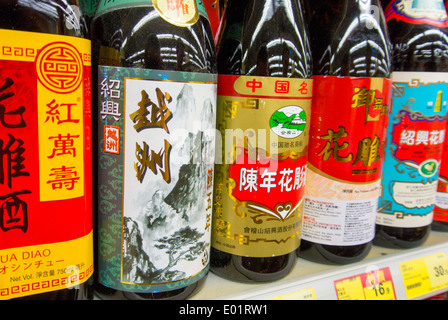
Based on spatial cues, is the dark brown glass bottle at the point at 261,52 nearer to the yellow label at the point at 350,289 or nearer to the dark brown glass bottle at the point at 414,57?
the yellow label at the point at 350,289

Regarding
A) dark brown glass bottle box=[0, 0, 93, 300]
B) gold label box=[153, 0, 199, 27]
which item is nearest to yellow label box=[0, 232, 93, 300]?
dark brown glass bottle box=[0, 0, 93, 300]

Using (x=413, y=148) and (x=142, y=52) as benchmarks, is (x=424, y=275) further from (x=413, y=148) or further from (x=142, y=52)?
(x=142, y=52)

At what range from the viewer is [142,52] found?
53 cm

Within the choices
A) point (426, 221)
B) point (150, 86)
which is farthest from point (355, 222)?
point (150, 86)

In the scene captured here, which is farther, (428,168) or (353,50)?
(428,168)

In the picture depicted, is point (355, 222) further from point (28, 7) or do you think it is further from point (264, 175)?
point (28, 7)

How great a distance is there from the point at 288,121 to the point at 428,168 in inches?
17.2

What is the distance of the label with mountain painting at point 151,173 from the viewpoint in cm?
53

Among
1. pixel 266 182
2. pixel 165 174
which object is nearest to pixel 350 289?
pixel 266 182

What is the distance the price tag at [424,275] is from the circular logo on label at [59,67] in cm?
78

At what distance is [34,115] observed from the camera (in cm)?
46

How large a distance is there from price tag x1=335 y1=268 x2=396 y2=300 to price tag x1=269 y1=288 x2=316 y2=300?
2.5 inches

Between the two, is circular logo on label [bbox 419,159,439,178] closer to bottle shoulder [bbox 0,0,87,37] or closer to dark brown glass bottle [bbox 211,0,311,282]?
dark brown glass bottle [bbox 211,0,311,282]

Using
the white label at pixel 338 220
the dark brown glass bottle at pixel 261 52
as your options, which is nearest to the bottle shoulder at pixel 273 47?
the dark brown glass bottle at pixel 261 52
